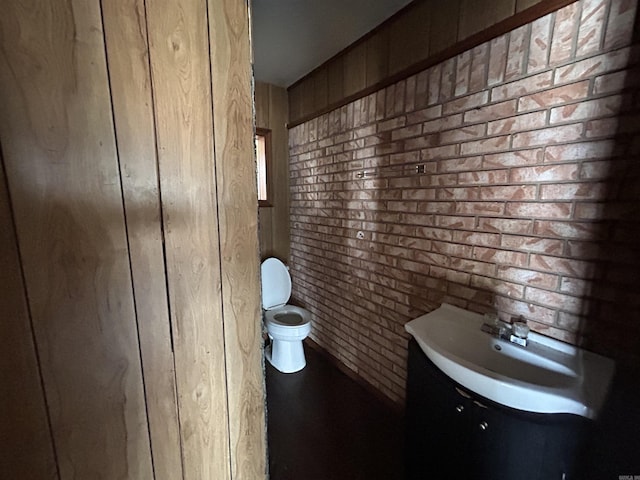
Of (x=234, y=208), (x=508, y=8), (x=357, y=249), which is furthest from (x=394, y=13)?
(x=234, y=208)

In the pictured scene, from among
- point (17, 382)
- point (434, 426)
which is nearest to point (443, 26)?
point (434, 426)

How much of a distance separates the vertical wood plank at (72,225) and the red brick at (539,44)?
1427 millimetres

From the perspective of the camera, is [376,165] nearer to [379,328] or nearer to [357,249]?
[357,249]

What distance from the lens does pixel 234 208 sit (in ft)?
2.33

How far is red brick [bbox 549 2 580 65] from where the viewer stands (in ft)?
3.19

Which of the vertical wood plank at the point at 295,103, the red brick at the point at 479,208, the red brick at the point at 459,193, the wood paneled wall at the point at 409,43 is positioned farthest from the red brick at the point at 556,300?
the vertical wood plank at the point at 295,103

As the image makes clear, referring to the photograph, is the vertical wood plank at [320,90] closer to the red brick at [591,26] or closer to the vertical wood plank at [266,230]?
the vertical wood plank at [266,230]

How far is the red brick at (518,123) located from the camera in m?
1.08

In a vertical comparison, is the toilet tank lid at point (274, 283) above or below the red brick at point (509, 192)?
below

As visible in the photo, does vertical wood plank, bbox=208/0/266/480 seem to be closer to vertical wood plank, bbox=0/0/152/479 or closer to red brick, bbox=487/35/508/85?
vertical wood plank, bbox=0/0/152/479

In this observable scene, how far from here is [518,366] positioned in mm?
1102

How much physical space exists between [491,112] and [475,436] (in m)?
1.33

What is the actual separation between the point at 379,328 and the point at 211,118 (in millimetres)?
1727

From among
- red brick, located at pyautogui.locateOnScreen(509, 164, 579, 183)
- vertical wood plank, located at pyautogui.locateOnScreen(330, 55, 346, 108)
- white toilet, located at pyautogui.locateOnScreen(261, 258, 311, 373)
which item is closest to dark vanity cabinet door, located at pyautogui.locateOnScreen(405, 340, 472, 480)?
red brick, located at pyautogui.locateOnScreen(509, 164, 579, 183)
